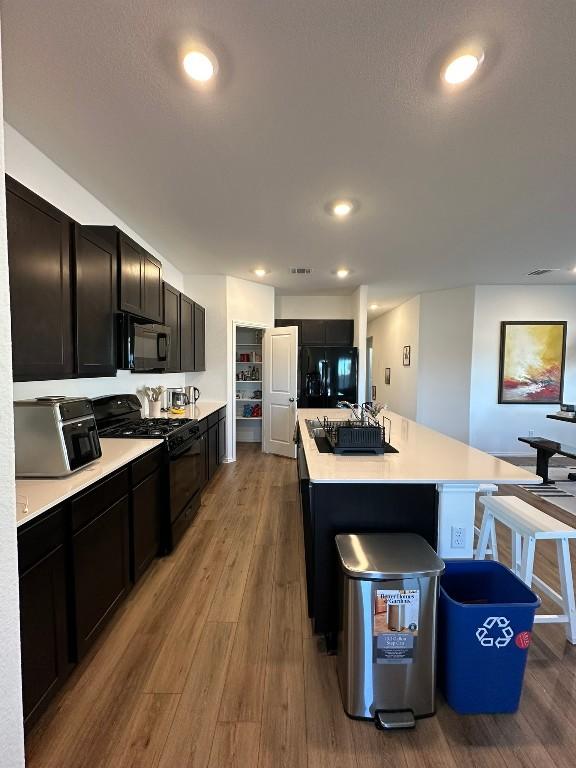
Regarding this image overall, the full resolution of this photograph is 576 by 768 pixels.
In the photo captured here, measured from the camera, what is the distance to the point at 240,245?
146 inches

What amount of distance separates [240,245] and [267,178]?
1353mm

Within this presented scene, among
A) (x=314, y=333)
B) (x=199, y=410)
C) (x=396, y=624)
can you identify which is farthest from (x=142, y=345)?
(x=314, y=333)

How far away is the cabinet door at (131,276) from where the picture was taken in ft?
8.00

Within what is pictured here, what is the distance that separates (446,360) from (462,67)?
4976mm

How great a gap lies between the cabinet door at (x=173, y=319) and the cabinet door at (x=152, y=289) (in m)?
0.22

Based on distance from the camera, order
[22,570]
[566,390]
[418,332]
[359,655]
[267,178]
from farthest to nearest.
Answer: [418,332] → [566,390] → [267,178] → [359,655] → [22,570]

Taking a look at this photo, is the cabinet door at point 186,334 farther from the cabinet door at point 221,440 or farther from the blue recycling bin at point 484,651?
the blue recycling bin at point 484,651

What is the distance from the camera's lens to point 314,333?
6.09m

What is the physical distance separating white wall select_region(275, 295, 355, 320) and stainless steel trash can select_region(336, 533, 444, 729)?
5407 mm

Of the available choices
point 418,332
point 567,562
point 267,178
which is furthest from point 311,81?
point 418,332

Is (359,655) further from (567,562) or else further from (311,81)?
(311,81)

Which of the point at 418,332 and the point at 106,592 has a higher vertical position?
the point at 418,332

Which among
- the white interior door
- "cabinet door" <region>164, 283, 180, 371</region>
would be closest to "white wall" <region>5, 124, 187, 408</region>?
"cabinet door" <region>164, 283, 180, 371</region>

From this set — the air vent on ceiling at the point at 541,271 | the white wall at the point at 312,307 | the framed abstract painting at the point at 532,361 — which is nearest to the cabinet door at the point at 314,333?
the white wall at the point at 312,307
